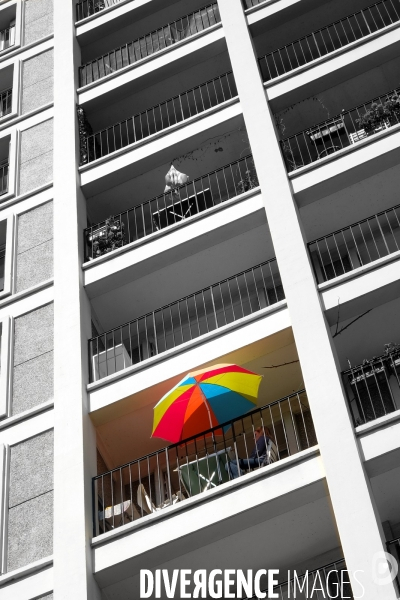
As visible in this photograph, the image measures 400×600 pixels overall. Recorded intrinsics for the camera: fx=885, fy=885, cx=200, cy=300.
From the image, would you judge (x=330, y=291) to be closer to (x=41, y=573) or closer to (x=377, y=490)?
(x=377, y=490)

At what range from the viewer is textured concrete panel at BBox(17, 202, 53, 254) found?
63.3 feet

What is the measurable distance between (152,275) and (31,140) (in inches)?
222

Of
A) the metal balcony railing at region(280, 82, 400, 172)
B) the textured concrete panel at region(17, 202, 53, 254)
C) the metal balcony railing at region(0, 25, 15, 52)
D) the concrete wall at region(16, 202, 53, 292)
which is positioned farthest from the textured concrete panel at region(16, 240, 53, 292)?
the metal balcony railing at region(0, 25, 15, 52)

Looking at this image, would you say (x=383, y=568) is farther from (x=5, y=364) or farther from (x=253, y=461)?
(x=5, y=364)

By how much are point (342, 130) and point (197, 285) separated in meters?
5.35

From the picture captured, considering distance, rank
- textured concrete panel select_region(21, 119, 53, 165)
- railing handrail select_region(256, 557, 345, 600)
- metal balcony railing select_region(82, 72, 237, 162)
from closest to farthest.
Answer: railing handrail select_region(256, 557, 345, 600)
textured concrete panel select_region(21, 119, 53, 165)
metal balcony railing select_region(82, 72, 237, 162)

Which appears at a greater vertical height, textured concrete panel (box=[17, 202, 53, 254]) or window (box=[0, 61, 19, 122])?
window (box=[0, 61, 19, 122])

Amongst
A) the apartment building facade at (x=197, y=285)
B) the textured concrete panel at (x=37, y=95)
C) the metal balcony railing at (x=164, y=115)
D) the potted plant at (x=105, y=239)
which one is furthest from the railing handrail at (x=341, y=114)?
the textured concrete panel at (x=37, y=95)

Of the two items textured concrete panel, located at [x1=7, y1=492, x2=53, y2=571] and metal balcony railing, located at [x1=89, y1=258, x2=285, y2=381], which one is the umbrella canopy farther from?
metal balcony railing, located at [x1=89, y1=258, x2=285, y2=381]

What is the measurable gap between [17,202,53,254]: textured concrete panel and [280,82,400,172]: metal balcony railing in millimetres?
5373

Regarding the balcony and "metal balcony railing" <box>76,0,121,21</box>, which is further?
"metal balcony railing" <box>76,0,121,21</box>

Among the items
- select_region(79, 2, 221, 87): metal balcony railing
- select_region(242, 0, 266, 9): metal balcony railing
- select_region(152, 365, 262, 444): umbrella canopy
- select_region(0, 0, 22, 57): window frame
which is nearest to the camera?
select_region(152, 365, 262, 444): umbrella canopy

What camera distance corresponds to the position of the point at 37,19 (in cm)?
2556

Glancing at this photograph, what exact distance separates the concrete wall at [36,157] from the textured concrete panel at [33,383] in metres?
5.23
